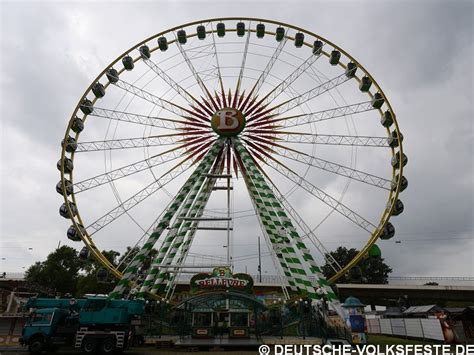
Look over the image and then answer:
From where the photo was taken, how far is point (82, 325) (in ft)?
53.7

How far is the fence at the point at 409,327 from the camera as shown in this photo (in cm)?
2144

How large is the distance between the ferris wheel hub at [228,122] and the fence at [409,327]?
17280 mm

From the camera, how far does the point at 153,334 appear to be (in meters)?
20.7

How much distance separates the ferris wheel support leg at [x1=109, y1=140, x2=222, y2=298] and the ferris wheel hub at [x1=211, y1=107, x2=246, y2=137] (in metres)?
1.01

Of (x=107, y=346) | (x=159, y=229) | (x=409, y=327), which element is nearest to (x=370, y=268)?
(x=409, y=327)

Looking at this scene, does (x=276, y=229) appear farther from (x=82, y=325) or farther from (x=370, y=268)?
(x=370, y=268)

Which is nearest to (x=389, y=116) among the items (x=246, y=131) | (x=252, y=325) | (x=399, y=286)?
(x=246, y=131)

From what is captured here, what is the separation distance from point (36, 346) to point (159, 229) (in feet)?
29.1

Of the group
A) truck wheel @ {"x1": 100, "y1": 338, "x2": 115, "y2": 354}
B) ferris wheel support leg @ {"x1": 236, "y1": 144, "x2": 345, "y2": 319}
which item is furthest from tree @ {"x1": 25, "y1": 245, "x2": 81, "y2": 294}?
ferris wheel support leg @ {"x1": 236, "y1": 144, "x2": 345, "y2": 319}

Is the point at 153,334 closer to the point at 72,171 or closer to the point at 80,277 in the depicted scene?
the point at 72,171

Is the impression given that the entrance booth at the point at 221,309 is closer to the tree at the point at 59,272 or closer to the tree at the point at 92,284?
the tree at the point at 92,284

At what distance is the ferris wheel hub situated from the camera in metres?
24.7

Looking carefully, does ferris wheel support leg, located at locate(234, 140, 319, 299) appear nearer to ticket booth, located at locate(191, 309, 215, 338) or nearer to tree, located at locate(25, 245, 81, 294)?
ticket booth, located at locate(191, 309, 215, 338)

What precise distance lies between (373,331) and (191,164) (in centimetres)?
2213
